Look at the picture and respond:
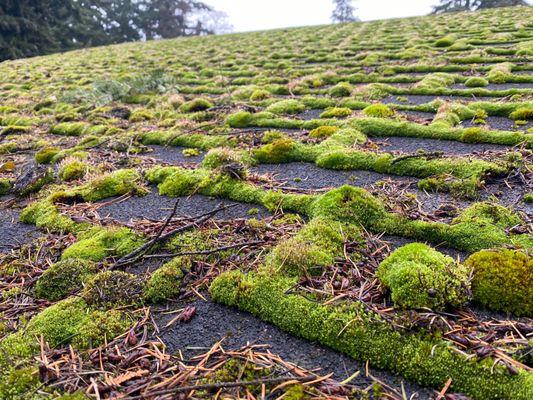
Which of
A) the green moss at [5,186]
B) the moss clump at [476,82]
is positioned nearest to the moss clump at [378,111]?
the moss clump at [476,82]

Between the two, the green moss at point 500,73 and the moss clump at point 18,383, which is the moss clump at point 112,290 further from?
the green moss at point 500,73

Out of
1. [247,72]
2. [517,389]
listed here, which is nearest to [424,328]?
[517,389]

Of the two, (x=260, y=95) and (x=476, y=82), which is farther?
(x=260, y=95)

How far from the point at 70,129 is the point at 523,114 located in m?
6.21

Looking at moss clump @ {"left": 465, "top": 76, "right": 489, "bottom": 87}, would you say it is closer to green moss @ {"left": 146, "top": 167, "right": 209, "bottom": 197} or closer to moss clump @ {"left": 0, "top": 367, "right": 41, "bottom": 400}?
green moss @ {"left": 146, "top": 167, "right": 209, "bottom": 197}

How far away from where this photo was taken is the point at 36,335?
7.03 ft

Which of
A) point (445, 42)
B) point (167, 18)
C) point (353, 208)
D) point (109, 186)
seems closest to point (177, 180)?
point (109, 186)

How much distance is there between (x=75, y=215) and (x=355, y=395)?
2.76m

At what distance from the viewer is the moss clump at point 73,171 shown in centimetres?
432

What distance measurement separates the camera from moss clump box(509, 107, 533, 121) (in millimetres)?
4328

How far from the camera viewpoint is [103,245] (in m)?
2.88

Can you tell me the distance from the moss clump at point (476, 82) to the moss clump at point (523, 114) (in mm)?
1556

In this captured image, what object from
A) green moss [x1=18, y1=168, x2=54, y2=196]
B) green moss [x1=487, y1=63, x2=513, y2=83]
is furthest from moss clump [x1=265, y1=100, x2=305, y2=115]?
green moss [x1=18, y1=168, x2=54, y2=196]

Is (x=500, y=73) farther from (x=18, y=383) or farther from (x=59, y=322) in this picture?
(x=18, y=383)
